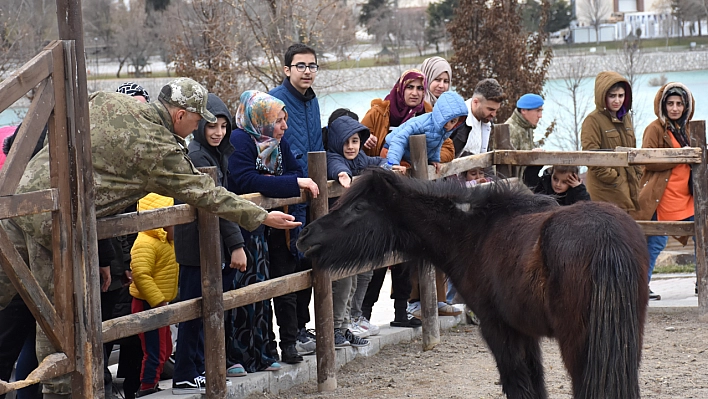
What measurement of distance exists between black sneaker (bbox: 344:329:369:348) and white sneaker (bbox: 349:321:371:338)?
57 mm

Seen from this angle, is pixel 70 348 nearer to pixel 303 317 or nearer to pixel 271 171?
pixel 271 171

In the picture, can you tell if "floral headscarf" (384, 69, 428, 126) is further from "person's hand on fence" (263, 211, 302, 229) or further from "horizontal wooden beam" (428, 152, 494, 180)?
"person's hand on fence" (263, 211, 302, 229)

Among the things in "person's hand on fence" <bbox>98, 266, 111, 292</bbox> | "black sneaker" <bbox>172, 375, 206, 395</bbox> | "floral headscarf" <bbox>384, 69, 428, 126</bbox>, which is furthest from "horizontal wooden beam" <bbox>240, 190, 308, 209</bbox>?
"floral headscarf" <bbox>384, 69, 428, 126</bbox>

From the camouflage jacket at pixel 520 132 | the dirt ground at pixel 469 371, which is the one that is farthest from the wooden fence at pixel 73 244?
the camouflage jacket at pixel 520 132

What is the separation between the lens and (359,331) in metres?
6.52

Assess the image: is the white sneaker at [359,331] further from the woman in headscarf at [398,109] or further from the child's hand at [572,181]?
the child's hand at [572,181]

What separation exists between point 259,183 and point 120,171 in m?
1.28

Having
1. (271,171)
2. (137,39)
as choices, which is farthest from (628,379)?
(137,39)

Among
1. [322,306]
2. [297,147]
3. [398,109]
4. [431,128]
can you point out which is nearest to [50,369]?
[322,306]

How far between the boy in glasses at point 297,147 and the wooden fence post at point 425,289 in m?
0.74

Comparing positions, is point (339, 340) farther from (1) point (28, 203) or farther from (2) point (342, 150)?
(1) point (28, 203)

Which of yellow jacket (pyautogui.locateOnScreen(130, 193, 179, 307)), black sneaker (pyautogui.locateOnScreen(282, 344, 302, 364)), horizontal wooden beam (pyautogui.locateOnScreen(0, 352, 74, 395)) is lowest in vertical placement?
black sneaker (pyautogui.locateOnScreen(282, 344, 302, 364))

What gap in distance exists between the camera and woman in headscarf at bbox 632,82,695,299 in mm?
7797

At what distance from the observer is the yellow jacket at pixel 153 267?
510cm
